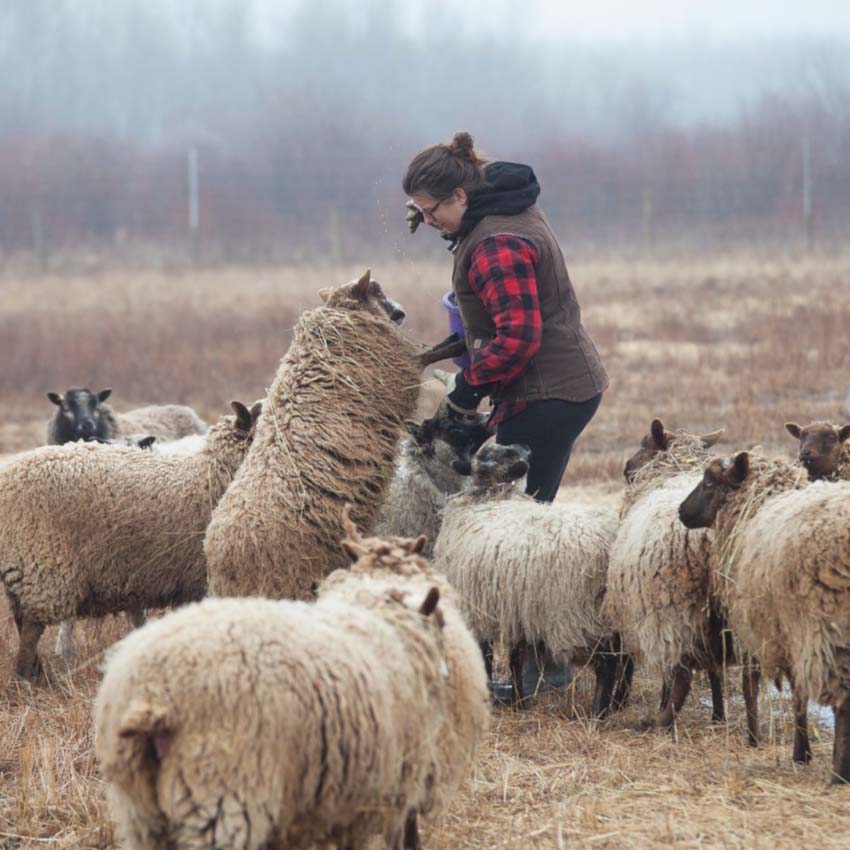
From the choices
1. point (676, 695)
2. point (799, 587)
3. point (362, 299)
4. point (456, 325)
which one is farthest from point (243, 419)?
point (799, 587)

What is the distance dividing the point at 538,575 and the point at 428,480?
1.26 meters

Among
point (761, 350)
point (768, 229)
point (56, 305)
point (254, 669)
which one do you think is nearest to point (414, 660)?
point (254, 669)

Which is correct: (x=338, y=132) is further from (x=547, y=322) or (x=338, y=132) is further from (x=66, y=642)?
(x=547, y=322)

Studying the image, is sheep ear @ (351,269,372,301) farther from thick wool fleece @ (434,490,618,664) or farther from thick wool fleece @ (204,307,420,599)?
thick wool fleece @ (434,490,618,664)

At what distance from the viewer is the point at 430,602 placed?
4277 mm

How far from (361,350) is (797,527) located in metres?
2.29

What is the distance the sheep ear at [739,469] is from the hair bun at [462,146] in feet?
6.28

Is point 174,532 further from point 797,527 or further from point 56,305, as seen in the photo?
point 56,305

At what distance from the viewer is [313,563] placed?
600 cm

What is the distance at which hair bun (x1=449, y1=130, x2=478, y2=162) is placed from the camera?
626 centimetres

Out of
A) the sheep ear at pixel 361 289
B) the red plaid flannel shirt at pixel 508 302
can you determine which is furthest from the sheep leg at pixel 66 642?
the red plaid flannel shirt at pixel 508 302

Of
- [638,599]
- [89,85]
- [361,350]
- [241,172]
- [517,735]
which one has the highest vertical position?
[89,85]

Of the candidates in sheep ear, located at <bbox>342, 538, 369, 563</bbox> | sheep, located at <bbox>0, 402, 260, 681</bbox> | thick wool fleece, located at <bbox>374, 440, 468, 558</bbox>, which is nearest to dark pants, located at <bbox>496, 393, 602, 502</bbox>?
thick wool fleece, located at <bbox>374, 440, 468, 558</bbox>

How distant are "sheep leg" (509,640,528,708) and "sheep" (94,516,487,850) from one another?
2.31 meters
